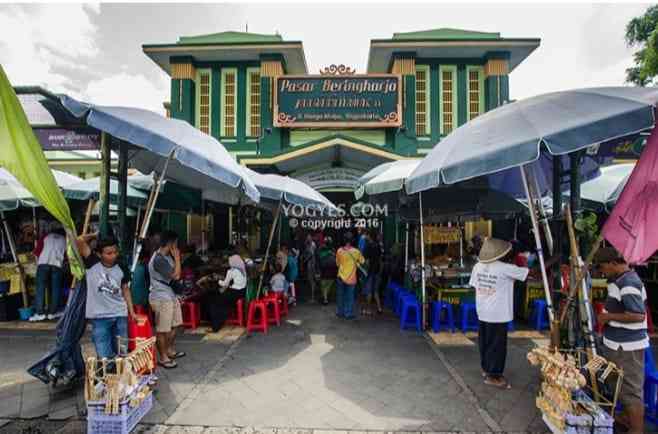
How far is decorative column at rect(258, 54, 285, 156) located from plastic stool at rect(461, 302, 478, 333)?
832 cm

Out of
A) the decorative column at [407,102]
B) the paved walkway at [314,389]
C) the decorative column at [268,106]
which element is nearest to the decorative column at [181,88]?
the decorative column at [268,106]

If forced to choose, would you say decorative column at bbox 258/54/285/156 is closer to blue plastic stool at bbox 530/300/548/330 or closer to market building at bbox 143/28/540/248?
market building at bbox 143/28/540/248

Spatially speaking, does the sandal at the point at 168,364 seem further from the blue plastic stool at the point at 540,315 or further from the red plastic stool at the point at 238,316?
the blue plastic stool at the point at 540,315

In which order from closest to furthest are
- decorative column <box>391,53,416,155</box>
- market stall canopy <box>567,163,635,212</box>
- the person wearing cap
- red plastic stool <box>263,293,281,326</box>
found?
the person wearing cap
market stall canopy <box>567,163,635,212</box>
red plastic stool <box>263,293,281,326</box>
decorative column <box>391,53,416,155</box>

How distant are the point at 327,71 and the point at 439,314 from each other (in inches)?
368

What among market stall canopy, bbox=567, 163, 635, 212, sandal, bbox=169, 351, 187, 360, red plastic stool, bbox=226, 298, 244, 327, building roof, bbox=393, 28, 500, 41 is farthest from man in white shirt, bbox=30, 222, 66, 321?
building roof, bbox=393, 28, 500, 41

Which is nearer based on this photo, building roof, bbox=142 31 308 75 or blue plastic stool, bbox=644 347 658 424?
blue plastic stool, bbox=644 347 658 424

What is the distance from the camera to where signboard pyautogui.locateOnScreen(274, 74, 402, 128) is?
1191 cm

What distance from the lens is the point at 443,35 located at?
12.6 m

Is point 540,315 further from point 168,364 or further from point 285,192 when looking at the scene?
point 168,364

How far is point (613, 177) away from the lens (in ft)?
22.7

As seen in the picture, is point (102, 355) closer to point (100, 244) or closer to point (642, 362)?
point (100, 244)

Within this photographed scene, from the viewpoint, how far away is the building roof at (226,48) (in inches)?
479

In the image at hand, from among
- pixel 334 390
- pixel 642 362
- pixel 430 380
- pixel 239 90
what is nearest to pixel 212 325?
pixel 334 390
